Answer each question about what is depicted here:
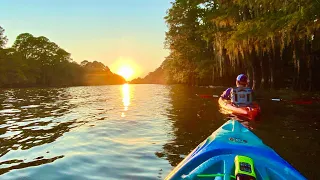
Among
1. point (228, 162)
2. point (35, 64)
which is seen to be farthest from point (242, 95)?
point (35, 64)

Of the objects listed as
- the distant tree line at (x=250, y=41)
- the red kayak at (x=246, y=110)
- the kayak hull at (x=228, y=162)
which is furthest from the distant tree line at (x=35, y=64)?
the kayak hull at (x=228, y=162)

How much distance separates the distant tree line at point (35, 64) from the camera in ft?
200

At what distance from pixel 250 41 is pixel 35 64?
63297 millimetres

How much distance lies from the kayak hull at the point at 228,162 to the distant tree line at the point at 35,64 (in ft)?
209

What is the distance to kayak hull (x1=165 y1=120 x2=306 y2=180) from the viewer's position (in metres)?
3.10

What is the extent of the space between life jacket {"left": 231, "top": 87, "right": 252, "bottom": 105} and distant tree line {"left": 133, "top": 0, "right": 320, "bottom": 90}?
4.86 m

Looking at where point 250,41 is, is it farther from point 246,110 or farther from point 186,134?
point 186,134

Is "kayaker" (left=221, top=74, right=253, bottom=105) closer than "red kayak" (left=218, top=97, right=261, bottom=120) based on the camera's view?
No

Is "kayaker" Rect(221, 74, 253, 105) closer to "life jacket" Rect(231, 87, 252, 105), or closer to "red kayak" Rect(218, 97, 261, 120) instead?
"life jacket" Rect(231, 87, 252, 105)

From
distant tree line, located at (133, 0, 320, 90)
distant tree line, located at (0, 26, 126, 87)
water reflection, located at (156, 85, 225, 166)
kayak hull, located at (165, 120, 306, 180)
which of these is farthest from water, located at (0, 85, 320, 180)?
distant tree line, located at (0, 26, 126, 87)

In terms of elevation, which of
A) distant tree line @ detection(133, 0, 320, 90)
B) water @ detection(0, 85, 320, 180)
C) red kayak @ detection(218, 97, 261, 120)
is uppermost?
distant tree line @ detection(133, 0, 320, 90)

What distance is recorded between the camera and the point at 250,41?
75.0 ft

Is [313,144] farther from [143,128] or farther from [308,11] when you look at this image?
[308,11]

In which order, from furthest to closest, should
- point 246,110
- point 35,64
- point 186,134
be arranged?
point 35,64, point 246,110, point 186,134
